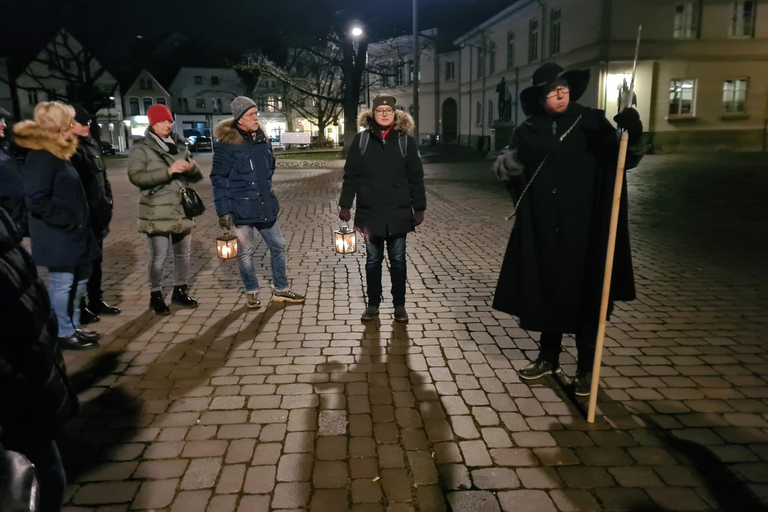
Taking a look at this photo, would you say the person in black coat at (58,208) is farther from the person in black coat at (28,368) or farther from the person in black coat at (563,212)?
the person in black coat at (563,212)

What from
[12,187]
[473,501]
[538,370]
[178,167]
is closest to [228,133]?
[178,167]

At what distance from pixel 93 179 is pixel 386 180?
2.63 metres

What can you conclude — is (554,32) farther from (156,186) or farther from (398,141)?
(156,186)

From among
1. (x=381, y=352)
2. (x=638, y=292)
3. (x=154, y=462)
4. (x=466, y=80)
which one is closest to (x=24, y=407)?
(x=154, y=462)

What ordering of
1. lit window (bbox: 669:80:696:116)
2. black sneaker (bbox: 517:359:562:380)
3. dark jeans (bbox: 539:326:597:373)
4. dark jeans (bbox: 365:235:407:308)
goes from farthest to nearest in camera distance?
lit window (bbox: 669:80:696:116) → dark jeans (bbox: 365:235:407:308) → black sneaker (bbox: 517:359:562:380) → dark jeans (bbox: 539:326:597:373)

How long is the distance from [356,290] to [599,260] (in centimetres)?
328

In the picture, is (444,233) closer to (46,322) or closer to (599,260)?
(599,260)

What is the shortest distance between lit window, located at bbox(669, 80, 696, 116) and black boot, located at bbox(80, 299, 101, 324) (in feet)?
94.0

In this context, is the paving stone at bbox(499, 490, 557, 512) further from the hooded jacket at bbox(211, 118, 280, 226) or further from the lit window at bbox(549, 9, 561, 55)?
the lit window at bbox(549, 9, 561, 55)

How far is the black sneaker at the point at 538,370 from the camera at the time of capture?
4207 mm

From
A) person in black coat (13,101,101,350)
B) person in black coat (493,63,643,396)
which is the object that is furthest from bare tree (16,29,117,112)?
person in black coat (493,63,643,396)

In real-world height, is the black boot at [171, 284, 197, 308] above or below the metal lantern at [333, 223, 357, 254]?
below

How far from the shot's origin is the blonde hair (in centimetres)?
440

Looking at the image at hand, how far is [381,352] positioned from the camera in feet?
15.5
